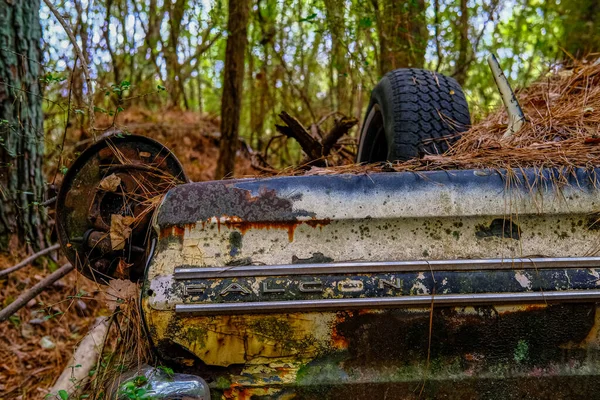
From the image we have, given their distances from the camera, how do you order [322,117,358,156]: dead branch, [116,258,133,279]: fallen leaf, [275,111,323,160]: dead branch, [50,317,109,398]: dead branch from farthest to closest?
[322,117,358,156]: dead branch, [275,111,323,160]: dead branch, [50,317,109,398]: dead branch, [116,258,133,279]: fallen leaf

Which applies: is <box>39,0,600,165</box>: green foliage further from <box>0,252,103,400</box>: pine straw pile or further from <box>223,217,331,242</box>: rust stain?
<box>223,217,331,242</box>: rust stain

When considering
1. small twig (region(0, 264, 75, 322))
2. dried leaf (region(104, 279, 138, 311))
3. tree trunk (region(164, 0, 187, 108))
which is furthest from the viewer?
tree trunk (region(164, 0, 187, 108))

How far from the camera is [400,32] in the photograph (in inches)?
238

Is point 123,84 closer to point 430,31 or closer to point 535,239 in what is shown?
point 535,239

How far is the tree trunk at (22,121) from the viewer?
3.76 m

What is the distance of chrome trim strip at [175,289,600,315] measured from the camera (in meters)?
1.57

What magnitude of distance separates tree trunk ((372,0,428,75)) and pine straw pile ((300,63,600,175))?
2.59m

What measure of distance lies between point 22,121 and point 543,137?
10.6 feet

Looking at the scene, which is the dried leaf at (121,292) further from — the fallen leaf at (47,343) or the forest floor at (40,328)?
the fallen leaf at (47,343)

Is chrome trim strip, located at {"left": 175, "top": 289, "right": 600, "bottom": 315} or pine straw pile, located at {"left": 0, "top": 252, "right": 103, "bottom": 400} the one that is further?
pine straw pile, located at {"left": 0, "top": 252, "right": 103, "bottom": 400}

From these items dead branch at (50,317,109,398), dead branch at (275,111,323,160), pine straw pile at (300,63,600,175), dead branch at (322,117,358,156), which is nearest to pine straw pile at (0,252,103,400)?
dead branch at (50,317,109,398)

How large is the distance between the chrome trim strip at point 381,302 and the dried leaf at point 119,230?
515 mm

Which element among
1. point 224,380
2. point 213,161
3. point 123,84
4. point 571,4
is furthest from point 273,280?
point 571,4

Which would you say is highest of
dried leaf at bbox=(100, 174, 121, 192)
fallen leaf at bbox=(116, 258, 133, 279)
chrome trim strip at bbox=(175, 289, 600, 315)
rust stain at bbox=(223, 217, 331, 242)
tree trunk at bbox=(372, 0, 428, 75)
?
tree trunk at bbox=(372, 0, 428, 75)
